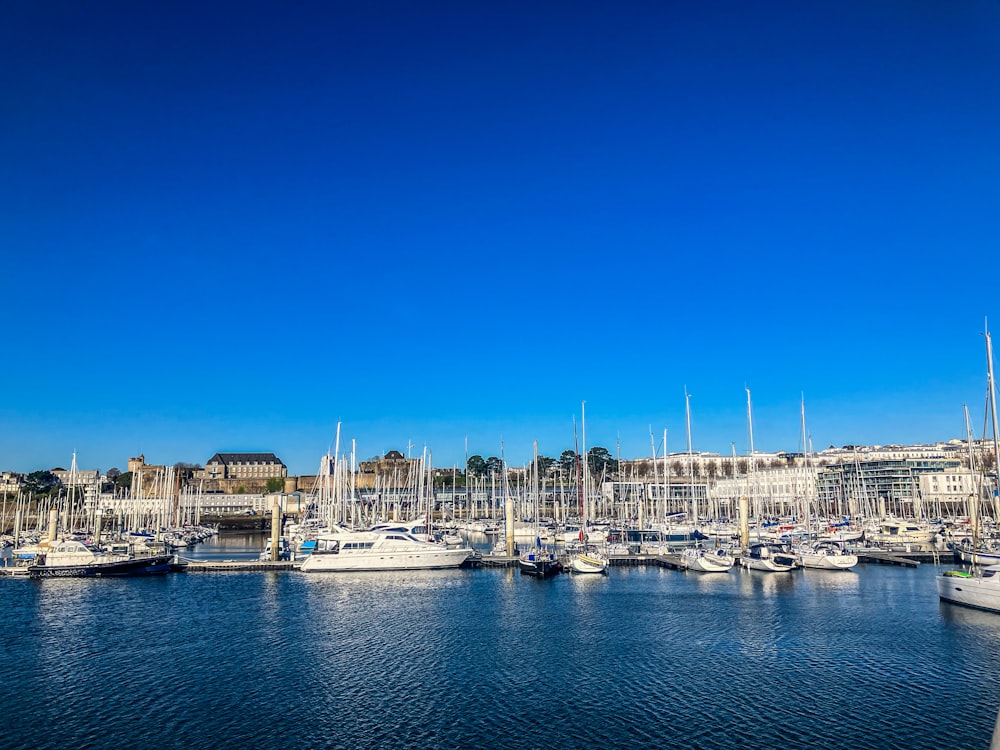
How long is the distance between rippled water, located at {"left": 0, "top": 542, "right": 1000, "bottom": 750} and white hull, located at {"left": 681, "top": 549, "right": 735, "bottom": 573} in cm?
825

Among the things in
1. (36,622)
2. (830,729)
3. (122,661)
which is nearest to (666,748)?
(830,729)

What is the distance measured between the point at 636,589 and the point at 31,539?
7261 cm

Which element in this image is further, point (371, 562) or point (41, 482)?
point (41, 482)

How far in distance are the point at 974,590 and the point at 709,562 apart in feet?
70.0

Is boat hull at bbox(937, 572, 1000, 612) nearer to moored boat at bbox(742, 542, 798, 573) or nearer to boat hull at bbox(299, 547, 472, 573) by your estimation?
moored boat at bbox(742, 542, 798, 573)

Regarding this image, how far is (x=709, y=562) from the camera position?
195ft

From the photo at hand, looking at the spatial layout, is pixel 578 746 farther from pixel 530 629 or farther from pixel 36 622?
pixel 36 622

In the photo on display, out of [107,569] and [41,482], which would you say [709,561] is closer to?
[107,569]

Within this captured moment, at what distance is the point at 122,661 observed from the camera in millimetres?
32219

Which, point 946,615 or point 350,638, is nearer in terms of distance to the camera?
point 350,638

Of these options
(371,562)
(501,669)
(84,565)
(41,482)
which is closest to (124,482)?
(41,482)

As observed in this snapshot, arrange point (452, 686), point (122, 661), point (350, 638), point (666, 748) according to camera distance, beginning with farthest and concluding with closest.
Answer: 1. point (350, 638)
2. point (122, 661)
3. point (452, 686)
4. point (666, 748)

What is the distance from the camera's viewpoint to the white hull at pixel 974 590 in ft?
128

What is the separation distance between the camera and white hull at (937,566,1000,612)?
38875 mm
